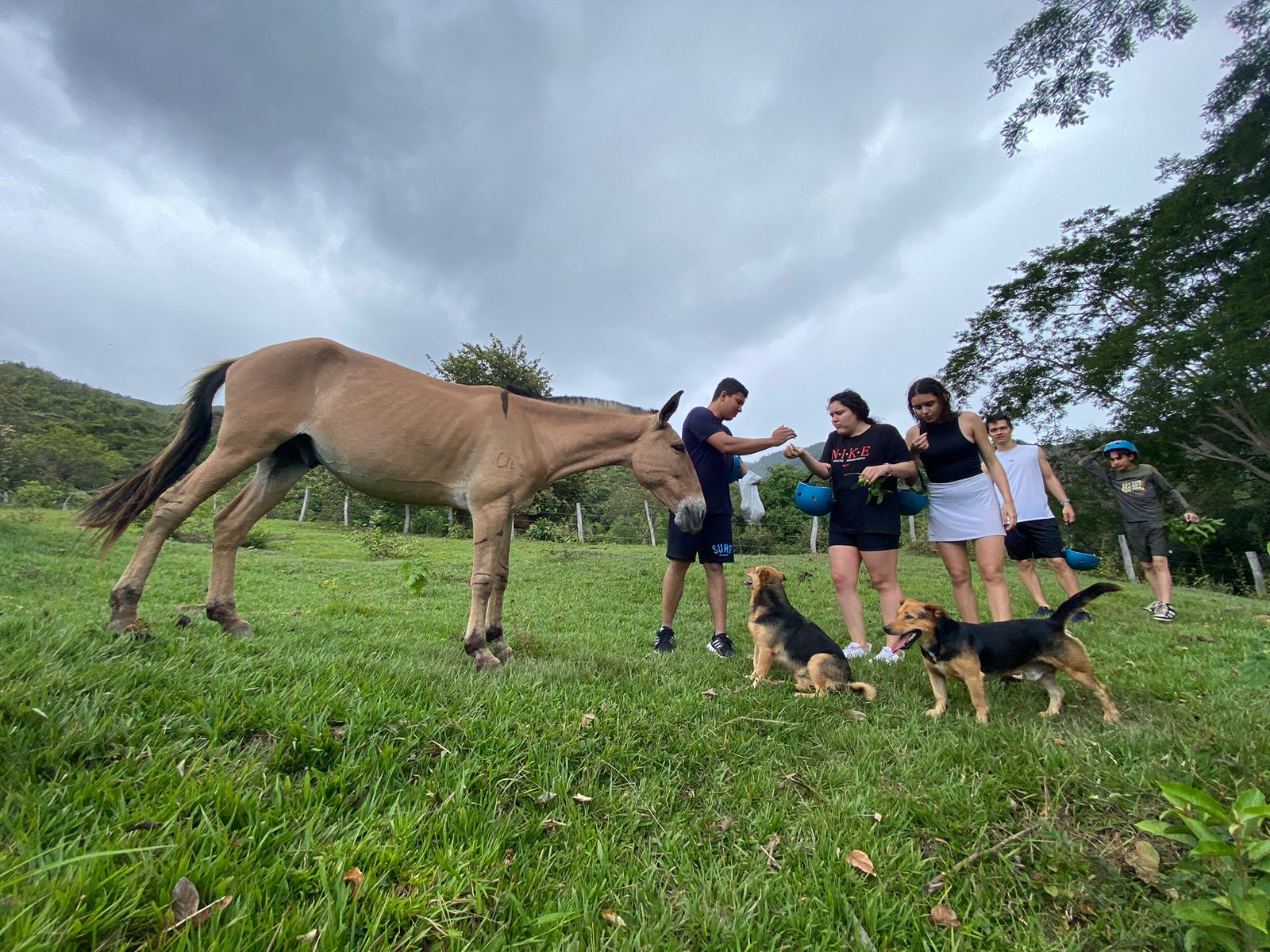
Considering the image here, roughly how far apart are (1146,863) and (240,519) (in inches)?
210

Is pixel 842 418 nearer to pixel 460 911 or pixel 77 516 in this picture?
pixel 460 911

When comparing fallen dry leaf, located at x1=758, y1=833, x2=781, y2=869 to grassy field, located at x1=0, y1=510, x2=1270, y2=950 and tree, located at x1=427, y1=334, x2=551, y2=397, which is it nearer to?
grassy field, located at x1=0, y1=510, x2=1270, y2=950

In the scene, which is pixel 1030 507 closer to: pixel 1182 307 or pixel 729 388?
pixel 729 388

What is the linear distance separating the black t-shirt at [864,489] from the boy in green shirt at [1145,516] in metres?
4.79

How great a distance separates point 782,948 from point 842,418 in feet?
13.1

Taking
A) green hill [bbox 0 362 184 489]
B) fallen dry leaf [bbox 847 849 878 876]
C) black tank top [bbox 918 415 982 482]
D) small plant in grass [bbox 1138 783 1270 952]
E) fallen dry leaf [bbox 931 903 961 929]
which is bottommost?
fallen dry leaf [bbox 931 903 961 929]

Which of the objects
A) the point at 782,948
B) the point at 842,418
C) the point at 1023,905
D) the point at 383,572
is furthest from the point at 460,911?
the point at 383,572

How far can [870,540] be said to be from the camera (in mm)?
4391

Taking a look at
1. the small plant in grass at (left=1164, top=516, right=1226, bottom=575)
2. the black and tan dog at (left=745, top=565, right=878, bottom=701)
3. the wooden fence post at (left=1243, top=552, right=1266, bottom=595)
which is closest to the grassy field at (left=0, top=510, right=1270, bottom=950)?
the black and tan dog at (left=745, top=565, right=878, bottom=701)

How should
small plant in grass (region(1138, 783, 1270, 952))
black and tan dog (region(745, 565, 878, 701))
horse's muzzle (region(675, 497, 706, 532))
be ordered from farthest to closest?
horse's muzzle (region(675, 497, 706, 532)), black and tan dog (region(745, 565, 878, 701)), small plant in grass (region(1138, 783, 1270, 952))

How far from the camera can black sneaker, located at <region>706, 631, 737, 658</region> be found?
4719 millimetres

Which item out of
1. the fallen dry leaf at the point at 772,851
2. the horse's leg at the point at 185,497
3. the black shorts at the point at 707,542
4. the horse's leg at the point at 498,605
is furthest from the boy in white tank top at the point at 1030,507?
the horse's leg at the point at 185,497

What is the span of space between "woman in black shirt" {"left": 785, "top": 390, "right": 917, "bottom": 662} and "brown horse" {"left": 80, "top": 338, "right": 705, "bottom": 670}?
167 cm

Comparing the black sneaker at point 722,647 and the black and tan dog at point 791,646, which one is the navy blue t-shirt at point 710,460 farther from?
the black sneaker at point 722,647
